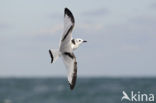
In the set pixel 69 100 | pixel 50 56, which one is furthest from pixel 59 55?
pixel 69 100

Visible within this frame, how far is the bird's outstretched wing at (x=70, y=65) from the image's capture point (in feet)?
8.05

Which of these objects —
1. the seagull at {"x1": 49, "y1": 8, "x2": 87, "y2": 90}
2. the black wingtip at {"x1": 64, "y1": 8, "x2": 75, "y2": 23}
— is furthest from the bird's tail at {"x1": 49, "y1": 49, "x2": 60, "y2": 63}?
the black wingtip at {"x1": 64, "y1": 8, "x2": 75, "y2": 23}

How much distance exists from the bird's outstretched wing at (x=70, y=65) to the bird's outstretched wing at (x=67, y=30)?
51 mm

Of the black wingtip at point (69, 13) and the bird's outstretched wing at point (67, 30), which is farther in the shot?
the black wingtip at point (69, 13)

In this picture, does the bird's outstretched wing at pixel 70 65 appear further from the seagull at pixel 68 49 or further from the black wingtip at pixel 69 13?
the black wingtip at pixel 69 13

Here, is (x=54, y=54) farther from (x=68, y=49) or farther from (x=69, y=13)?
(x=69, y=13)

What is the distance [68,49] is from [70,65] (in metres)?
0.15

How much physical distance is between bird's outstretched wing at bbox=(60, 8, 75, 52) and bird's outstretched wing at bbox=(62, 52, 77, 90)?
0.05 meters

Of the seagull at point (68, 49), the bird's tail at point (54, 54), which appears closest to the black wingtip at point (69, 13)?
the seagull at point (68, 49)

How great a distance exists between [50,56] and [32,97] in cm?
1967

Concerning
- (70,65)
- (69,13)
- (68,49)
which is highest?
(69,13)

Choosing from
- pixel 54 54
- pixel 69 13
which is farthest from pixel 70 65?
pixel 69 13

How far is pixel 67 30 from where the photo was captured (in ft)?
8.17

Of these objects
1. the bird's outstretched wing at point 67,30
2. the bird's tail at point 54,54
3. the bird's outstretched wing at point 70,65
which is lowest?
the bird's outstretched wing at point 70,65
